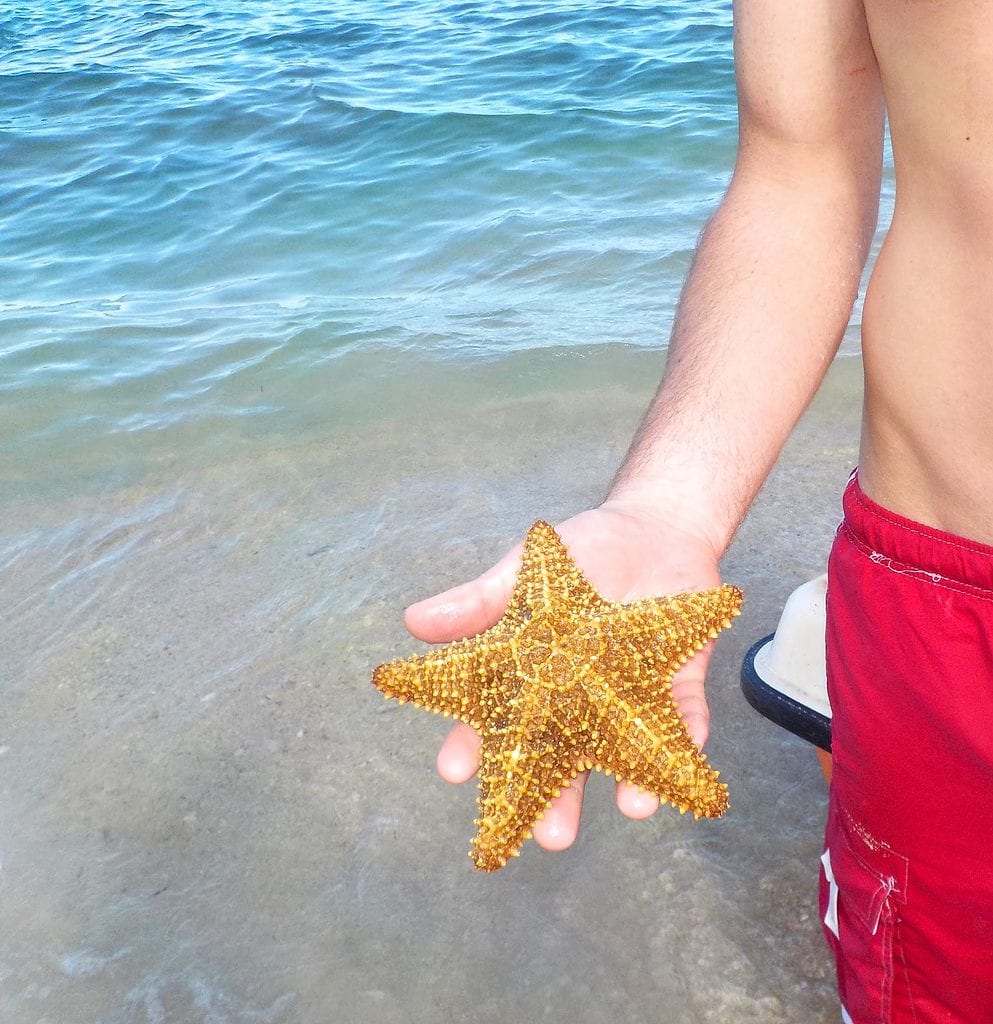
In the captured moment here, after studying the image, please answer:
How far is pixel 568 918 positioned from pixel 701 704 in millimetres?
1315

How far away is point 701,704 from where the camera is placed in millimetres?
2479

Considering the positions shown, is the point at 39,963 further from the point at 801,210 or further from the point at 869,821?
the point at 801,210

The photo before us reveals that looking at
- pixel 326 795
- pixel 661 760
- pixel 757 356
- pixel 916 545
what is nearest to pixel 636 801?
pixel 661 760

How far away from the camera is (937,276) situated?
83.7 inches

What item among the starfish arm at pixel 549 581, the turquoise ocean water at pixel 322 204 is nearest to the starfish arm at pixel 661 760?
the starfish arm at pixel 549 581

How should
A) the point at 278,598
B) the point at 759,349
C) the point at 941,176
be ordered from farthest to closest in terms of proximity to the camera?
the point at 278,598 < the point at 759,349 < the point at 941,176

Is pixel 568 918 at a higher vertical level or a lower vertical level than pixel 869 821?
lower

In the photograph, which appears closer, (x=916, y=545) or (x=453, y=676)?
(x=916, y=545)

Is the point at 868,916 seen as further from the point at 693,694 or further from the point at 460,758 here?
the point at 460,758

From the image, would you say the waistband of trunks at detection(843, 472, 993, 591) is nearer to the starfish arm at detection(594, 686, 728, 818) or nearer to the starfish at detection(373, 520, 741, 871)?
the starfish at detection(373, 520, 741, 871)

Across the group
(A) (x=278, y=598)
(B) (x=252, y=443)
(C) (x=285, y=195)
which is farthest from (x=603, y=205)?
(A) (x=278, y=598)

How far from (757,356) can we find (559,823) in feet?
4.14

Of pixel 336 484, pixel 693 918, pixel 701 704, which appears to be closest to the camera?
pixel 701 704

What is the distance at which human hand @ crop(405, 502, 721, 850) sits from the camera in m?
2.49
